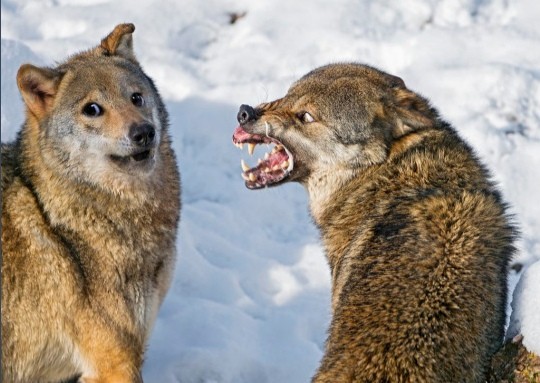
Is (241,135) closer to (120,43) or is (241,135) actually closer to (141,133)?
(141,133)

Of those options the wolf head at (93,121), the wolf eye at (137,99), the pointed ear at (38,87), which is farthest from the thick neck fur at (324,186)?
the pointed ear at (38,87)

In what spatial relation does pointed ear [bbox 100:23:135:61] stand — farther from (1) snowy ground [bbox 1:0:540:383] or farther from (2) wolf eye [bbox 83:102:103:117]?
(1) snowy ground [bbox 1:0:540:383]

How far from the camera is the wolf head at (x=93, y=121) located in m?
5.89

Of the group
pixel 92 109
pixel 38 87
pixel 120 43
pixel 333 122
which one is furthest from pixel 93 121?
pixel 333 122

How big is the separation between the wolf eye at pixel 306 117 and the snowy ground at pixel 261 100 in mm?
2101

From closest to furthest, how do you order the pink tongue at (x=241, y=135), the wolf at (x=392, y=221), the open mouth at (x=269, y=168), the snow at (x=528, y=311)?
1. the wolf at (x=392, y=221)
2. the snow at (x=528, y=311)
3. the open mouth at (x=269, y=168)
4. the pink tongue at (x=241, y=135)

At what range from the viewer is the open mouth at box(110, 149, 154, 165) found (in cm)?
599

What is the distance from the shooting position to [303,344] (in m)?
7.52

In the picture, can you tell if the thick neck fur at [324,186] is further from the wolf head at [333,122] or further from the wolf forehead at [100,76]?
the wolf forehead at [100,76]

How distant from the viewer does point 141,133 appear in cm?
582

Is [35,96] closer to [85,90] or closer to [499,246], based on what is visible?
[85,90]

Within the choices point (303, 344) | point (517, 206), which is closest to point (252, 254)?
point (303, 344)

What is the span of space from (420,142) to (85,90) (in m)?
2.07

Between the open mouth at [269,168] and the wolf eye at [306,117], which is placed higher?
the wolf eye at [306,117]
